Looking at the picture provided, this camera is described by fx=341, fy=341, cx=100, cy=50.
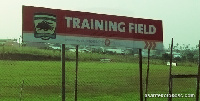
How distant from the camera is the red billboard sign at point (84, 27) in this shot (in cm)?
955

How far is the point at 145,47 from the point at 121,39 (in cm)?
96

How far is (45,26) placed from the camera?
9.68m

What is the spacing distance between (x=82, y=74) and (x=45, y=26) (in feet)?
93.5

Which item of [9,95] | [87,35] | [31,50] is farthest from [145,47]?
[31,50]

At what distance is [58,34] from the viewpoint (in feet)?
32.6

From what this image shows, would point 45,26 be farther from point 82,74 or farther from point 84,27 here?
point 82,74

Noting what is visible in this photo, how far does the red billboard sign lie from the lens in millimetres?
9555

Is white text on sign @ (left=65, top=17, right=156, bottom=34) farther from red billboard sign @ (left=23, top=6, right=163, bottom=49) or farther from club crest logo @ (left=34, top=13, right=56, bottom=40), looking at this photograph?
club crest logo @ (left=34, top=13, right=56, bottom=40)

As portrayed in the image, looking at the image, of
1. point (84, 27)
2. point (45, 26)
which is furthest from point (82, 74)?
point (45, 26)

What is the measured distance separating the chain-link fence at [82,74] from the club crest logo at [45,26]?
29.9 feet

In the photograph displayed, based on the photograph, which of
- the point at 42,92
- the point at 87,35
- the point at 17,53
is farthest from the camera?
the point at 17,53

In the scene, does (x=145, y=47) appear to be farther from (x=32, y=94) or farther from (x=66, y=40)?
(x=32, y=94)

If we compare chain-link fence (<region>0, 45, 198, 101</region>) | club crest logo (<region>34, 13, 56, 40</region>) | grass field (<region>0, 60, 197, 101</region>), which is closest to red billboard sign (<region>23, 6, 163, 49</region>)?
club crest logo (<region>34, 13, 56, 40</region>)

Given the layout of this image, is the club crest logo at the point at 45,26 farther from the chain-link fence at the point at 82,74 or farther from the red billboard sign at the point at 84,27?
the chain-link fence at the point at 82,74
